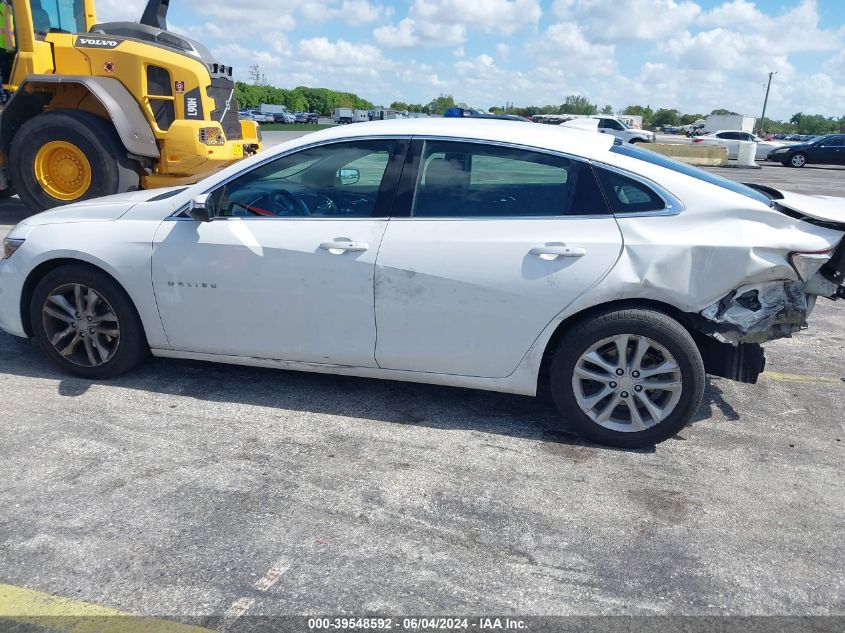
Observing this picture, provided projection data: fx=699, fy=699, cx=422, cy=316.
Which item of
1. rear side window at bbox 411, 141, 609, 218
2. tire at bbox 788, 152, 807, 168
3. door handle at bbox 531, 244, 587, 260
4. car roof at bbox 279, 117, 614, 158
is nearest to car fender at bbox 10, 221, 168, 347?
car roof at bbox 279, 117, 614, 158

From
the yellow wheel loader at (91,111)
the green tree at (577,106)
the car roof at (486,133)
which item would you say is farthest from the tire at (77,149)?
the green tree at (577,106)

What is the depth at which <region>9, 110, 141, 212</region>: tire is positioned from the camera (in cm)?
854

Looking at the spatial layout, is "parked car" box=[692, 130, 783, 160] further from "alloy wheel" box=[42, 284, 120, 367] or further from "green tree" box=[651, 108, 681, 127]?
"green tree" box=[651, 108, 681, 127]

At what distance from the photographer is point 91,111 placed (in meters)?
8.91

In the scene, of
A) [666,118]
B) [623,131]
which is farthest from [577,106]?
[623,131]

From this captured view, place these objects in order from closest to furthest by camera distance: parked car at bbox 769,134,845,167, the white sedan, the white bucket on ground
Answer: the white sedan, the white bucket on ground, parked car at bbox 769,134,845,167

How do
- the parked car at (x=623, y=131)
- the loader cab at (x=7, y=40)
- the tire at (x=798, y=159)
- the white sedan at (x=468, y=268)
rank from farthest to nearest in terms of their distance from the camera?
the parked car at (x=623, y=131) → the tire at (x=798, y=159) → the loader cab at (x=7, y=40) → the white sedan at (x=468, y=268)

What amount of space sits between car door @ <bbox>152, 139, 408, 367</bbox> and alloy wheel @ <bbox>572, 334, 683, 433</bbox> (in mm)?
1200

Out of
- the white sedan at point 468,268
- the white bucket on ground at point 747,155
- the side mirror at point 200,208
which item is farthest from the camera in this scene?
the white bucket on ground at point 747,155

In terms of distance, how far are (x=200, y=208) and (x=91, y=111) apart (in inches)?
241

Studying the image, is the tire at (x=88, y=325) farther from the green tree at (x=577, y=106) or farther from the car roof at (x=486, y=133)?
the green tree at (x=577, y=106)

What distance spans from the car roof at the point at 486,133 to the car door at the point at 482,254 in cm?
7

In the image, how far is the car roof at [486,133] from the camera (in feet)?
12.5

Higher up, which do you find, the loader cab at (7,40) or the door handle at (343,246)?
the loader cab at (7,40)
